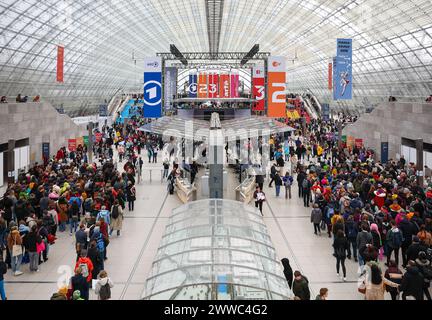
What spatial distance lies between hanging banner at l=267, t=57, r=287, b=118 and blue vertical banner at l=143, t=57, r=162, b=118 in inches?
281

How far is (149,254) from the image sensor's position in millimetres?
13086

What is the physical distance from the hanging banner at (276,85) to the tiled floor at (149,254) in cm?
1062

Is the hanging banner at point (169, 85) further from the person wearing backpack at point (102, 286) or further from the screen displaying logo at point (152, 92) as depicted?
the person wearing backpack at point (102, 286)

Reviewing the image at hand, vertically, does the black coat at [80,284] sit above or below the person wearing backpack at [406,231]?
below

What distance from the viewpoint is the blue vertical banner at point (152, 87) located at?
94.5 ft

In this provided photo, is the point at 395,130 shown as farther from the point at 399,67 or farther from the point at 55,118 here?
the point at 55,118

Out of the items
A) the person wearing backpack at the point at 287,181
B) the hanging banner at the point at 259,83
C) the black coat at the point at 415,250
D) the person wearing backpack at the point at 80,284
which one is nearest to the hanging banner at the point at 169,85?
the hanging banner at the point at 259,83

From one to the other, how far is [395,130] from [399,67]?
17299mm

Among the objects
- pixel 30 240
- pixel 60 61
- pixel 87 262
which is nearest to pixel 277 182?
pixel 30 240

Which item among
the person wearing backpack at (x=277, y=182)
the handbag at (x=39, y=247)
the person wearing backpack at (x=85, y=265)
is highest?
the person wearing backpack at (x=277, y=182)

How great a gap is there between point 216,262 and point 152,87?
2296cm

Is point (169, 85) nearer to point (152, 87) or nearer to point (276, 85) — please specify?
point (152, 87)
